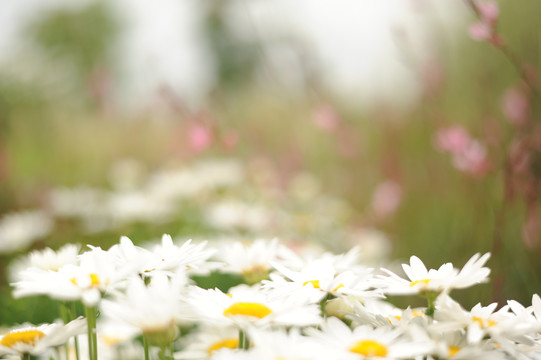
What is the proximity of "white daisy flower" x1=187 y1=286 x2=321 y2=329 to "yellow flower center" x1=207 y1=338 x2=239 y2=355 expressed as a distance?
0.32 feet

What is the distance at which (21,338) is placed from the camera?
611mm

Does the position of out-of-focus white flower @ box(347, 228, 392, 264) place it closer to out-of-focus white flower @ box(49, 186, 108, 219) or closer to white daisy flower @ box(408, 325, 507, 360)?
out-of-focus white flower @ box(49, 186, 108, 219)

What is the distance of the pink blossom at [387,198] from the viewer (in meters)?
2.34

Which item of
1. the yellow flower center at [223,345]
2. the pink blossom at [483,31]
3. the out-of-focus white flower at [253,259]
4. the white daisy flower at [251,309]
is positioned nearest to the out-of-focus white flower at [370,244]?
the pink blossom at [483,31]

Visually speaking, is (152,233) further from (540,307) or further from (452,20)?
(452,20)

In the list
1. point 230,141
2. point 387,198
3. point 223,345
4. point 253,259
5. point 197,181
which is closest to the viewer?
point 223,345

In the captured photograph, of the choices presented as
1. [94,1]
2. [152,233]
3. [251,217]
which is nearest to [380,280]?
[251,217]

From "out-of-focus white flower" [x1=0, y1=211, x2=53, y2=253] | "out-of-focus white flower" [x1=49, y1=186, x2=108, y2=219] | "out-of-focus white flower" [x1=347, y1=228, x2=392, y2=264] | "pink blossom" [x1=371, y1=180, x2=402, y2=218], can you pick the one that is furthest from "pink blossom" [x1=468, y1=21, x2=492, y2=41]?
"out-of-focus white flower" [x1=49, y1=186, x2=108, y2=219]

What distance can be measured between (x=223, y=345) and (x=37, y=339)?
22cm

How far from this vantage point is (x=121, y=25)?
21.0 metres

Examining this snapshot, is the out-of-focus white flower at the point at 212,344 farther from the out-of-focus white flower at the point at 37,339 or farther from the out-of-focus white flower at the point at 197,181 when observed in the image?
the out-of-focus white flower at the point at 197,181

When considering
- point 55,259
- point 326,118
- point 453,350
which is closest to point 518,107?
point 326,118

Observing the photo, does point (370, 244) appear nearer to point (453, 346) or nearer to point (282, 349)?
point (453, 346)

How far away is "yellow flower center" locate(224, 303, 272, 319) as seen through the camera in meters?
0.57
